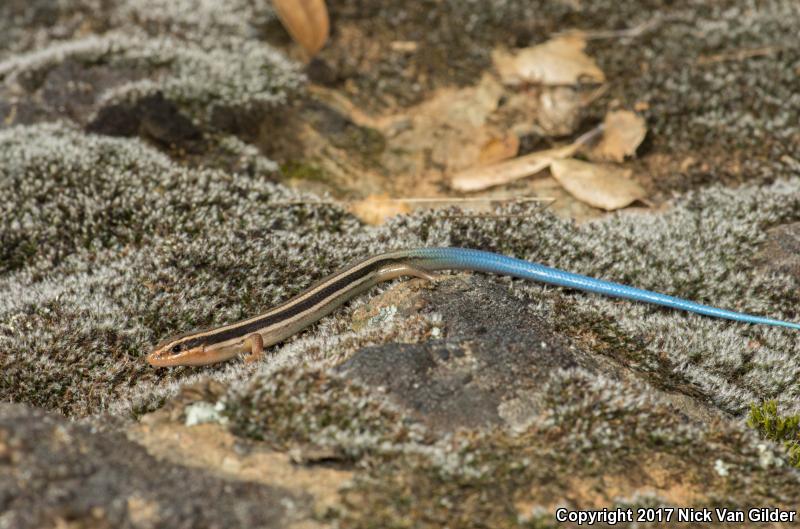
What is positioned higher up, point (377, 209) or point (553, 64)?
point (553, 64)

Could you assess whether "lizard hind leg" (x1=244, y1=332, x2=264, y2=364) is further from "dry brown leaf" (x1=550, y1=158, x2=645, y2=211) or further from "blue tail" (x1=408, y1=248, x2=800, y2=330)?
"dry brown leaf" (x1=550, y1=158, x2=645, y2=211)

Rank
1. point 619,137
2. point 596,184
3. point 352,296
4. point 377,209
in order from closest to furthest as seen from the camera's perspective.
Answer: point 352,296 → point 377,209 → point 596,184 → point 619,137

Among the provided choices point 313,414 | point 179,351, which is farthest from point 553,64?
point 313,414

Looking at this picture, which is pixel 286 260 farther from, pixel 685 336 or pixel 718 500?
pixel 718 500

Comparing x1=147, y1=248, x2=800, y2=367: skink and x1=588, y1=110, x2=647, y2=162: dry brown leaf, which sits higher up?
x1=588, y1=110, x2=647, y2=162: dry brown leaf

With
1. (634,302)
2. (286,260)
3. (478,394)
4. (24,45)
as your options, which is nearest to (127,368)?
(286,260)

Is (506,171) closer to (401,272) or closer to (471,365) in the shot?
(401,272)

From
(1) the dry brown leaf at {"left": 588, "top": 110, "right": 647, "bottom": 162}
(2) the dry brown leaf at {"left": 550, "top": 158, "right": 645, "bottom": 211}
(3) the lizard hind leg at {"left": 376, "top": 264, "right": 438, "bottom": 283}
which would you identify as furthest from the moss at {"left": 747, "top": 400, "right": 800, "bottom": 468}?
(1) the dry brown leaf at {"left": 588, "top": 110, "right": 647, "bottom": 162}
